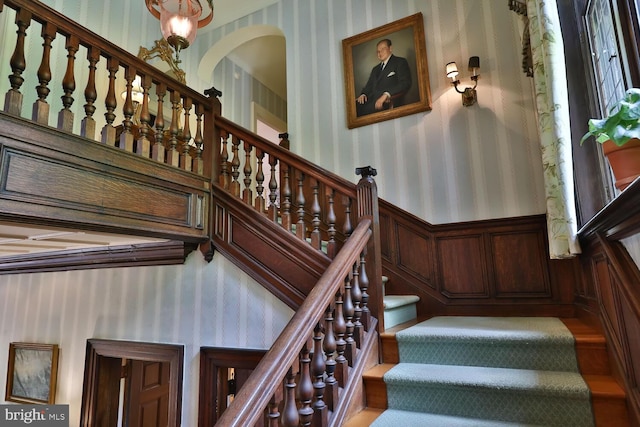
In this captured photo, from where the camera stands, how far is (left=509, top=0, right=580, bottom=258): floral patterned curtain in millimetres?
1873

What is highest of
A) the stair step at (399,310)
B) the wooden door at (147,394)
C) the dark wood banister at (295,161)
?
the dark wood banister at (295,161)

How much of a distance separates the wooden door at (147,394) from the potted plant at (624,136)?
14.4ft

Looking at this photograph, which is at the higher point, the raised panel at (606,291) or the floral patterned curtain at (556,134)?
the floral patterned curtain at (556,134)

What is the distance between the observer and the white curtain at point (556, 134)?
1873 mm

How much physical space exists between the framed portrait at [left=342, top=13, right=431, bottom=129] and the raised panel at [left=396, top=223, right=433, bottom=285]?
1.22 m

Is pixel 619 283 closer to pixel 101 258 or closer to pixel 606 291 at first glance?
pixel 606 291

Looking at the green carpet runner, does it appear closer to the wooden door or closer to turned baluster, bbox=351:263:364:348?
turned baluster, bbox=351:263:364:348

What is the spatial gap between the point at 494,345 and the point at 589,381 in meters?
0.42

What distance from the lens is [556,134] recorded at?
1.90m

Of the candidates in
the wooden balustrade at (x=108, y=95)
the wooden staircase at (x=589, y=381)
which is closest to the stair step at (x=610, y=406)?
the wooden staircase at (x=589, y=381)

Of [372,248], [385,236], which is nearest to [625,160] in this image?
[372,248]

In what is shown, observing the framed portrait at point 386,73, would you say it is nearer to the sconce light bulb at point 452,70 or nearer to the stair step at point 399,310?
the sconce light bulb at point 452,70

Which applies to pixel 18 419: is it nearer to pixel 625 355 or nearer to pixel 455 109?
pixel 625 355

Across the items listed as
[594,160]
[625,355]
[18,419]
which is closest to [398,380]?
[625,355]
